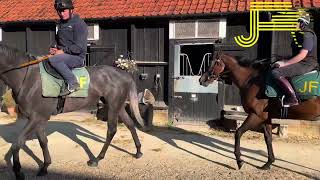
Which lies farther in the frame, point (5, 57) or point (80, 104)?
point (80, 104)

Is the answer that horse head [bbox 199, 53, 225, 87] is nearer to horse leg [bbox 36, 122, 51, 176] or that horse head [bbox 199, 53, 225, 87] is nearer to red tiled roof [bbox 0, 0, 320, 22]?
horse leg [bbox 36, 122, 51, 176]

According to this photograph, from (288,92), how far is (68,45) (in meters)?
3.59

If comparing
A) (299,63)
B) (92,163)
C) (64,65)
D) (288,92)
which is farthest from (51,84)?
(299,63)

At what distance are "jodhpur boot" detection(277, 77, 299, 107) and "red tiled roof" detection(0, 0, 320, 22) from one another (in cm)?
423

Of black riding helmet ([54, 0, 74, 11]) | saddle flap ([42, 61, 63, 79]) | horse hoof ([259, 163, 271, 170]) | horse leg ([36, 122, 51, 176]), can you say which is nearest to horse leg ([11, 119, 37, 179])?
horse leg ([36, 122, 51, 176])

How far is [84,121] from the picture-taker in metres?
11.6

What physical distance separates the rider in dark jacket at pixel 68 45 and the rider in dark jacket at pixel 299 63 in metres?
3.16

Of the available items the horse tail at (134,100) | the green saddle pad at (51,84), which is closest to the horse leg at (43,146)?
the green saddle pad at (51,84)

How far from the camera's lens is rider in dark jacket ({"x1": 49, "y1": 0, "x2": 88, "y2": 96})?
247 inches

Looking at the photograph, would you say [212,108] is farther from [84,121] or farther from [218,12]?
[84,121]

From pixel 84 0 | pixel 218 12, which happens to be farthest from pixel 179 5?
pixel 84 0

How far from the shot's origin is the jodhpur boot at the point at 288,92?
6.27m

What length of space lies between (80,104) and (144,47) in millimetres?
5313

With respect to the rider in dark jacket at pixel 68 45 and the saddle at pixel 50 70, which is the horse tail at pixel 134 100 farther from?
the saddle at pixel 50 70
